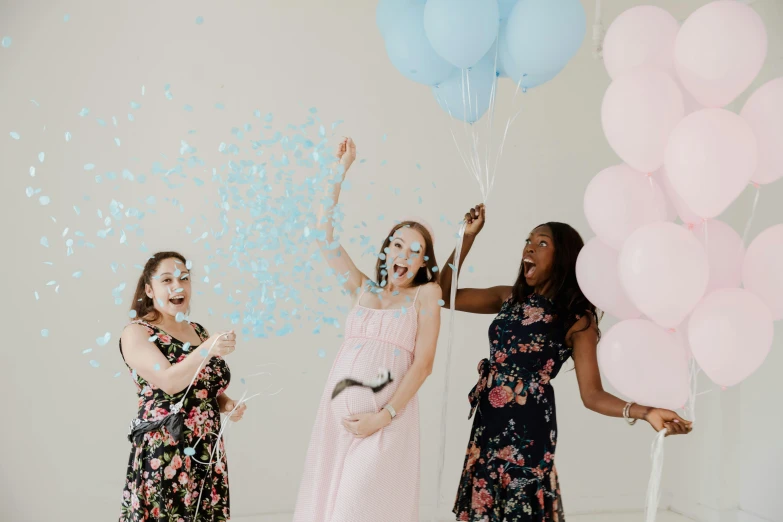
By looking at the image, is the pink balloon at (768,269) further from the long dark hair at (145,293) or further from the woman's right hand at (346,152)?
the long dark hair at (145,293)

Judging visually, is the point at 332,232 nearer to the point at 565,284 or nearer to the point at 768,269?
the point at 565,284

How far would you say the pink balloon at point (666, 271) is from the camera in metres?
1.93

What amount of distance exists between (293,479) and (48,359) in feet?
4.28

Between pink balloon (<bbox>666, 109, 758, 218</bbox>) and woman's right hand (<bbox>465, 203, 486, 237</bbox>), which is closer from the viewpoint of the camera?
pink balloon (<bbox>666, 109, 758, 218</bbox>)

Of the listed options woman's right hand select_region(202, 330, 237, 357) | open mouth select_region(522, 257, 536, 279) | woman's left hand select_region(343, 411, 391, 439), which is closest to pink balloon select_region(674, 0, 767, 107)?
open mouth select_region(522, 257, 536, 279)

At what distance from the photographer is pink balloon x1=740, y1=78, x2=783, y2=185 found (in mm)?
1958

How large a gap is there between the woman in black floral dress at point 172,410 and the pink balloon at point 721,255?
55.9 inches

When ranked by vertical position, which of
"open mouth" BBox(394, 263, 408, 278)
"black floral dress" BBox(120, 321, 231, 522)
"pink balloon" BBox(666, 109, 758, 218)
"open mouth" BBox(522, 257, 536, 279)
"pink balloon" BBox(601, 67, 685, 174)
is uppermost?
"pink balloon" BBox(601, 67, 685, 174)

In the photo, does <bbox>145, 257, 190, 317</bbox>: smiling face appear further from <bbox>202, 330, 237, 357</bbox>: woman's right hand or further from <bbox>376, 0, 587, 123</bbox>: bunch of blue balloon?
<bbox>376, 0, 587, 123</bbox>: bunch of blue balloon

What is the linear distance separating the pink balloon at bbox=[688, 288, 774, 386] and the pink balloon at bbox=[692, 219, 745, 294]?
0.34 feet

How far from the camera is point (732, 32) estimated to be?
1939 millimetres

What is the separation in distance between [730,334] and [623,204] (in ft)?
1.54

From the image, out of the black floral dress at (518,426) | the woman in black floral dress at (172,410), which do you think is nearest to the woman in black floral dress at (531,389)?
the black floral dress at (518,426)

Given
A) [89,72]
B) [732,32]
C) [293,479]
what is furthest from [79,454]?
[732,32]
